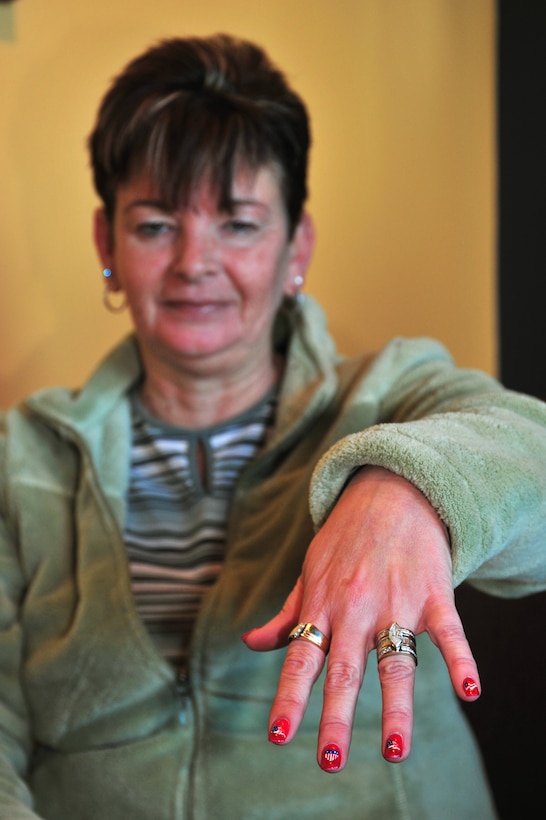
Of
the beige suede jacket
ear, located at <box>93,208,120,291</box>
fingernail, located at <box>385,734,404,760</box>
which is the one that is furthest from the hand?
ear, located at <box>93,208,120,291</box>

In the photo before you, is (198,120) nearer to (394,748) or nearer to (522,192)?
(522,192)

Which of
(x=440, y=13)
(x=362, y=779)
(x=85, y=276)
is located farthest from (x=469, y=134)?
(x=362, y=779)

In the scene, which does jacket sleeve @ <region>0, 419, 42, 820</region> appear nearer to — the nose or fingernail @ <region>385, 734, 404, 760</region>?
the nose

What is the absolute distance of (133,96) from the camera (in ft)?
3.76

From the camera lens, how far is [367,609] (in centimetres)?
57

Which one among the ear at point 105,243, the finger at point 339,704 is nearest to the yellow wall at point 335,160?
the ear at point 105,243

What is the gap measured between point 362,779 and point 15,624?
43 cm

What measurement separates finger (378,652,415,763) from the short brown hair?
2.34 feet

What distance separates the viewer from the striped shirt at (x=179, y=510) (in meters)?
1.06

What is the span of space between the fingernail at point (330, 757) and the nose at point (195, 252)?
0.70 metres

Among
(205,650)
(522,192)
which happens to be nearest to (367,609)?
(205,650)

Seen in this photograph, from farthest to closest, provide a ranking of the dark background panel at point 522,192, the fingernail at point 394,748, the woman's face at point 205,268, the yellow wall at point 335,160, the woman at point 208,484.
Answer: the yellow wall at point 335,160, the dark background panel at point 522,192, the woman's face at point 205,268, the woman at point 208,484, the fingernail at point 394,748

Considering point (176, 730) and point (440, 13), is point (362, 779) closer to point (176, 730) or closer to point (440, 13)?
point (176, 730)

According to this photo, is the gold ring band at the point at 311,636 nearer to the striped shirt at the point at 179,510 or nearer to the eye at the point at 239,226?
the striped shirt at the point at 179,510
